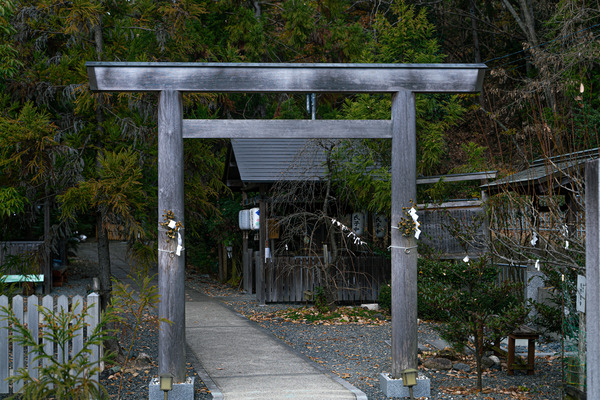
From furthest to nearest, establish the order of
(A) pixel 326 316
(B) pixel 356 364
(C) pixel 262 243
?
(C) pixel 262 243 → (A) pixel 326 316 → (B) pixel 356 364

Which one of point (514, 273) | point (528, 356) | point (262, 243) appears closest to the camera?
point (528, 356)

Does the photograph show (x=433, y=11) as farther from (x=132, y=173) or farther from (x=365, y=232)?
(x=132, y=173)

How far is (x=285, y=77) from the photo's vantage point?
23.2ft

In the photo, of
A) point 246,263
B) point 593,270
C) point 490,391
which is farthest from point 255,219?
point 593,270

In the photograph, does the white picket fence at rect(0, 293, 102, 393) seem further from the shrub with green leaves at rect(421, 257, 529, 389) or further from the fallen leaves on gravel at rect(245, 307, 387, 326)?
the fallen leaves on gravel at rect(245, 307, 387, 326)

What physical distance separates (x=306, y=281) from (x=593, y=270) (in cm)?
1015

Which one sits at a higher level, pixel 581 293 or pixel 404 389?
pixel 581 293

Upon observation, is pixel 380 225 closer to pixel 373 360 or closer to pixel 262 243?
pixel 262 243

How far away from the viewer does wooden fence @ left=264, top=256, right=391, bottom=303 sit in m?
14.5

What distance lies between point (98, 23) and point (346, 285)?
27.8 ft

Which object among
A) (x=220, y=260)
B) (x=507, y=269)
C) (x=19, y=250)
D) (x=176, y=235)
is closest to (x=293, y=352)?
(x=176, y=235)

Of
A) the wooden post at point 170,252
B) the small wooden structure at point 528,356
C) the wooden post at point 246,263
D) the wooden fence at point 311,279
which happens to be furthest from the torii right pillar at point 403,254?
the wooden post at point 246,263

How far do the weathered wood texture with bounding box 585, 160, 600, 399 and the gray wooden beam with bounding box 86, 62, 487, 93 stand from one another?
108 inches

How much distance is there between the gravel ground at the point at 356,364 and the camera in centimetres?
719
